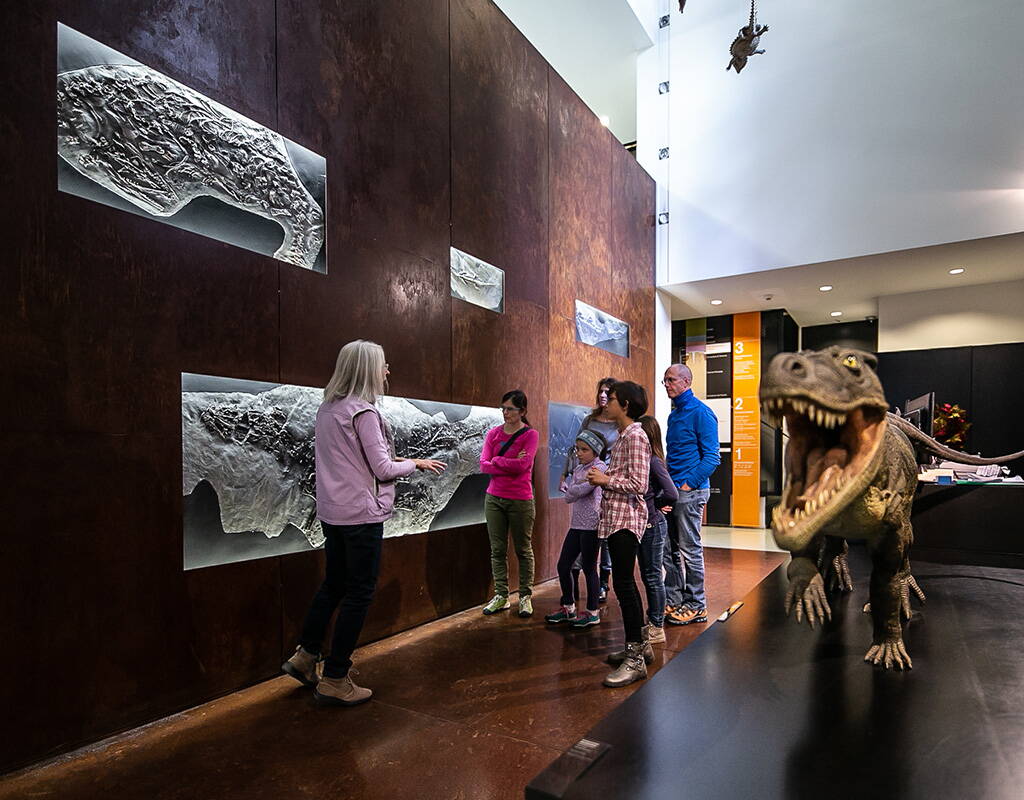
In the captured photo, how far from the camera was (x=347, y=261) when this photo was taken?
134 inches

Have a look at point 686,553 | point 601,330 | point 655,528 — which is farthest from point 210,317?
point 601,330

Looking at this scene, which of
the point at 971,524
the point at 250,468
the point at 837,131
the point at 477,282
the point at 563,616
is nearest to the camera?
the point at 250,468

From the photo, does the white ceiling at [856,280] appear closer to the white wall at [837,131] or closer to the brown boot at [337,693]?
the white wall at [837,131]

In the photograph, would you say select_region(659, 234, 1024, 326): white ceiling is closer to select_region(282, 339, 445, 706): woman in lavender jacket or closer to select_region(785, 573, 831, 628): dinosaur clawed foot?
select_region(282, 339, 445, 706): woman in lavender jacket

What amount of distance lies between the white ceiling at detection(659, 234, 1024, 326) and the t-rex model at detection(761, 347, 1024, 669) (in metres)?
6.11

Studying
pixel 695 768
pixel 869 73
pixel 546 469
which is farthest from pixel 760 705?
pixel 869 73

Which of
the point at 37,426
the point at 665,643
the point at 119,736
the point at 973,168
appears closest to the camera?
the point at 37,426

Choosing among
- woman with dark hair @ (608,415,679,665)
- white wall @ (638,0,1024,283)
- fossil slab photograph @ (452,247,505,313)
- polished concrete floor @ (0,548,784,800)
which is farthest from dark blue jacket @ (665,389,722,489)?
white wall @ (638,0,1024,283)

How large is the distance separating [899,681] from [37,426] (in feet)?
9.11

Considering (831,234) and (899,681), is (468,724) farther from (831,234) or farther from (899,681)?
(831,234)

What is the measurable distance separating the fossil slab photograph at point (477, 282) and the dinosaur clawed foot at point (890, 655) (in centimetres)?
332

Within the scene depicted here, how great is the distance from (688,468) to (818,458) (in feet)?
8.41

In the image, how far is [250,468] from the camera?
9.32ft

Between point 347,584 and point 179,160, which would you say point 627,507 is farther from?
point 179,160
